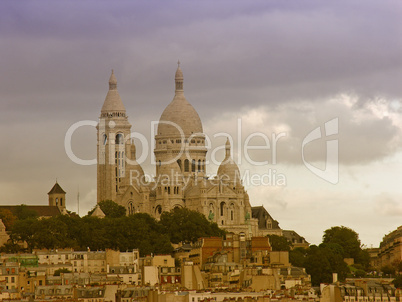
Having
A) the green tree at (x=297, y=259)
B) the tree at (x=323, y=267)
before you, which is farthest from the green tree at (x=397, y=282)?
the green tree at (x=297, y=259)

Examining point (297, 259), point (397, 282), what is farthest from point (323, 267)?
point (397, 282)

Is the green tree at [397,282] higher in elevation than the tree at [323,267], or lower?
lower

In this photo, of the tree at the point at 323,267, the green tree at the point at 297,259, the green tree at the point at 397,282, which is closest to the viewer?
the green tree at the point at 397,282

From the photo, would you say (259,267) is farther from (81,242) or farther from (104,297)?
(81,242)

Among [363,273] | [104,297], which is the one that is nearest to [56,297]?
[104,297]

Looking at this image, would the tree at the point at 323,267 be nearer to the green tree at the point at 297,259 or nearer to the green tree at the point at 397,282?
the green tree at the point at 297,259

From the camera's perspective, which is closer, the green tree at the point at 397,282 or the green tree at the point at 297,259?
the green tree at the point at 397,282

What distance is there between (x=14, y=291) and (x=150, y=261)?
84.0 feet

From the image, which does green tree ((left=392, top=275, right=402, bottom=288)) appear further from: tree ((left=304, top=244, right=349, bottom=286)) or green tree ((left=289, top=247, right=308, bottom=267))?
green tree ((left=289, top=247, right=308, bottom=267))

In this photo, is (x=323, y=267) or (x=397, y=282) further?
(x=323, y=267)

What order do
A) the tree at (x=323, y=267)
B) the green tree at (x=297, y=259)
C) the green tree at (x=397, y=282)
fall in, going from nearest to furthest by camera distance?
the green tree at (x=397, y=282) → the tree at (x=323, y=267) → the green tree at (x=297, y=259)

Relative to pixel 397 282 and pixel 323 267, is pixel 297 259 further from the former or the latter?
pixel 397 282

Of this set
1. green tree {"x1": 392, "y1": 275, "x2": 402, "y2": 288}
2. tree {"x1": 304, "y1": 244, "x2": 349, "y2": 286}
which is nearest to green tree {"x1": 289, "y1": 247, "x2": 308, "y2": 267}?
tree {"x1": 304, "y1": 244, "x2": 349, "y2": 286}

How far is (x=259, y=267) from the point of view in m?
161
